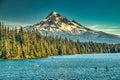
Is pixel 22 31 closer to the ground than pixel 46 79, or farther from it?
farther from it

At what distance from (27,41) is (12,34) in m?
9.29

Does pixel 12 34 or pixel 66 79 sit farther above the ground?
pixel 12 34

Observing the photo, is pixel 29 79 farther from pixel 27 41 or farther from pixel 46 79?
pixel 27 41

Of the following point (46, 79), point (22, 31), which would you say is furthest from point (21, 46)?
point (46, 79)

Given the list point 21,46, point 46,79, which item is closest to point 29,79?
point 46,79

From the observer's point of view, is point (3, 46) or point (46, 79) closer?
point (46, 79)

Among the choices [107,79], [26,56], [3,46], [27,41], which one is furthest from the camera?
[27,41]

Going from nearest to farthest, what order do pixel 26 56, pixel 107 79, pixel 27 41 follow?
pixel 107 79, pixel 26 56, pixel 27 41

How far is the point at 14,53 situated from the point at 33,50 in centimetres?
1949

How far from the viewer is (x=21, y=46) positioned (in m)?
180

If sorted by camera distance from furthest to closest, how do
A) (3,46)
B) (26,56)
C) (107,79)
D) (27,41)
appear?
(27,41) → (26,56) → (3,46) → (107,79)

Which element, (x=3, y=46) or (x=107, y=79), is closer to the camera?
(x=107, y=79)

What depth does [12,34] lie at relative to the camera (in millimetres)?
189375

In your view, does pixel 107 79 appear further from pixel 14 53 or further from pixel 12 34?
pixel 12 34
